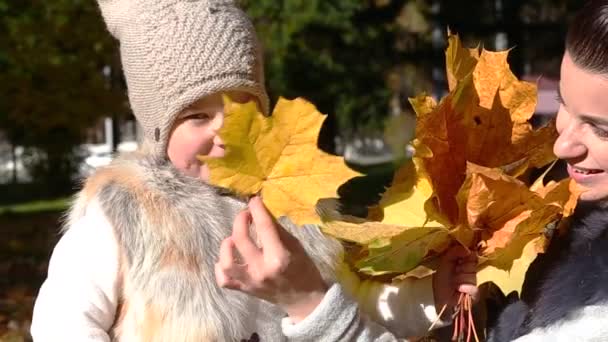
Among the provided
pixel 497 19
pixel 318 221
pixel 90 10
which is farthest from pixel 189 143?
pixel 497 19

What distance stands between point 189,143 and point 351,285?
0.53 meters

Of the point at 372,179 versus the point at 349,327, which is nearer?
the point at 349,327

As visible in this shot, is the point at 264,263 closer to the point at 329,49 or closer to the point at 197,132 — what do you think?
the point at 197,132

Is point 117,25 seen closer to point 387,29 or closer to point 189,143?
point 189,143

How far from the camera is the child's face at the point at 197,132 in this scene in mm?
2291

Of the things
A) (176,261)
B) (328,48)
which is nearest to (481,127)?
(176,261)

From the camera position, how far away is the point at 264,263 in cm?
176

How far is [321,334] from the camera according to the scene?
185 cm

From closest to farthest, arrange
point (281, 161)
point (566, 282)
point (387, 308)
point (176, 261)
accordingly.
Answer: point (281, 161) → point (566, 282) → point (387, 308) → point (176, 261)

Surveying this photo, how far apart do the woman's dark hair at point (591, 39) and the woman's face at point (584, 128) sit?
2cm

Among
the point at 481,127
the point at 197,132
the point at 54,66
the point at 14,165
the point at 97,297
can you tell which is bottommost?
the point at 14,165

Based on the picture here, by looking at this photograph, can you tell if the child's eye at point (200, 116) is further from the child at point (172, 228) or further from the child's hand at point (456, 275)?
the child's hand at point (456, 275)

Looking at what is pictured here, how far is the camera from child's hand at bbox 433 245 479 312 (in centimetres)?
191

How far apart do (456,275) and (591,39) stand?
0.53 m
